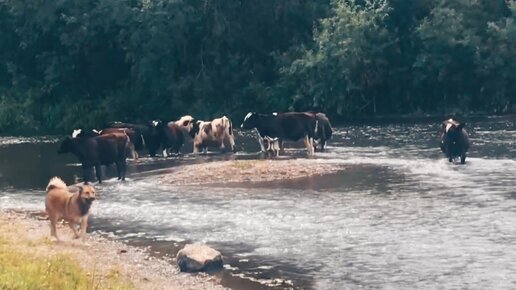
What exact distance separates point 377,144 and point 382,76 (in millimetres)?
18268

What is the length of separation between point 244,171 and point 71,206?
11680 millimetres

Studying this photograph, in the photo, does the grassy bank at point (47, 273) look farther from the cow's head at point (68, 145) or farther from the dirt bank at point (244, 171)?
the cow's head at point (68, 145)

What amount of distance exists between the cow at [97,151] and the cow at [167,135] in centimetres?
723

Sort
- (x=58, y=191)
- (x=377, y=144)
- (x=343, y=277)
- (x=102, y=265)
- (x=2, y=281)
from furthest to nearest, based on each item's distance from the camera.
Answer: (x=377, y=144)
(x=58, y=191)
(x=102, y=265)
(x=343, y=277)
(x=2, y=281)

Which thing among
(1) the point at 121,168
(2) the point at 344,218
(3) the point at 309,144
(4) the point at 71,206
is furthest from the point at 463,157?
(4) the point at 71,206

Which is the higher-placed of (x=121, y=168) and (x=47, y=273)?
(x=121, y=168)

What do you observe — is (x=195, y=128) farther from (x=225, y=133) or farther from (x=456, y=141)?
(x=456, y=141)

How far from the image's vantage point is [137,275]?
53.1 ft

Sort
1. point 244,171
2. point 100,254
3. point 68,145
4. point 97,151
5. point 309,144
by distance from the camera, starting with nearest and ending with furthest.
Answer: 1. point 100,254
2. point 97,151
3. point 68,145
4. point 244,171
5. point 309,144

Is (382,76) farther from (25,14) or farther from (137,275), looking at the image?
(137,275)

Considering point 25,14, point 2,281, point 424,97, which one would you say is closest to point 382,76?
point 424,97

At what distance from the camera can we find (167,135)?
125ft

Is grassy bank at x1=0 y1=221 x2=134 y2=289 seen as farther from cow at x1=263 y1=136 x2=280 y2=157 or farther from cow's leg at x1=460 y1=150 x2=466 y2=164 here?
cow at x1=263 y1=136 x2=280 y2=157

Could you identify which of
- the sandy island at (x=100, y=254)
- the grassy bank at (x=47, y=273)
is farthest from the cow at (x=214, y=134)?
the grassy bank at (x=47, y=273)
